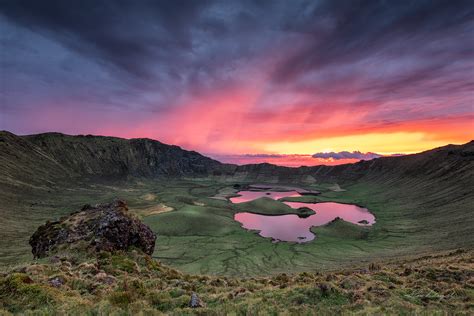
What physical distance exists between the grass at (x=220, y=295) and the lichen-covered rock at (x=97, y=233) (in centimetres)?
616

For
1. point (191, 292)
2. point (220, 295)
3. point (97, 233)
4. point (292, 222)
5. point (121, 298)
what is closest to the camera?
point (121, 298)

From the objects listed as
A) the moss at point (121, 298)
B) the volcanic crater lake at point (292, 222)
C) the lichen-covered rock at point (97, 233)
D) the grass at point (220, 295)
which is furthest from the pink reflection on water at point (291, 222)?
the moss at point (121, 298)

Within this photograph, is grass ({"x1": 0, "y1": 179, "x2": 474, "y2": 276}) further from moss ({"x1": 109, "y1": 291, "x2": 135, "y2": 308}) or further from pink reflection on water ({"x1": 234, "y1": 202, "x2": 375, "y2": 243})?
moss ({"x1": 109, "y1": 291, "x2": 135, "y2": 308})

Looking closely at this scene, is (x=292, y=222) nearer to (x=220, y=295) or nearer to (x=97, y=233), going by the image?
A: (x=97, y=233)

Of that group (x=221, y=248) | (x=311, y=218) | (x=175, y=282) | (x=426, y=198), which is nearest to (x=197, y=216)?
(x=221, y=248)

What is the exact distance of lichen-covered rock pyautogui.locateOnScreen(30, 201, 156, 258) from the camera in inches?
1162

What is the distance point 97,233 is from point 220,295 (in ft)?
62.1

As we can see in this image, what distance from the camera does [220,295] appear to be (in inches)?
734

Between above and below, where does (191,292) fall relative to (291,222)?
above

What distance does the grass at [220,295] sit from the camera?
14.4 metres

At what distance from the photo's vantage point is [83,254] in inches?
1070

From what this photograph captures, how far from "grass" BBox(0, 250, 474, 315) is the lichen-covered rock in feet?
20.2

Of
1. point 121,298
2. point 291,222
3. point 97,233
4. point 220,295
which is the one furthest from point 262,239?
point 121,298

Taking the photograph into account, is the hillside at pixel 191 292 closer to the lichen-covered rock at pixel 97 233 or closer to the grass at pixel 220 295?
the grass at pixel 220 295
